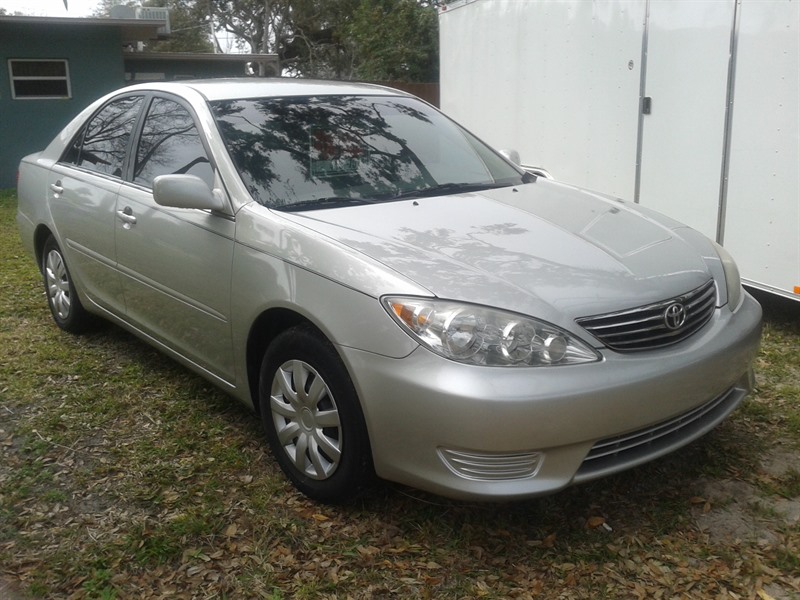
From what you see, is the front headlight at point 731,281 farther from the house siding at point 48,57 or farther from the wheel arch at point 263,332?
the house siding at point 48,57

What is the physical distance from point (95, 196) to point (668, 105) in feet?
13.2

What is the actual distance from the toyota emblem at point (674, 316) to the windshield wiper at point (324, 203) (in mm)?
1351

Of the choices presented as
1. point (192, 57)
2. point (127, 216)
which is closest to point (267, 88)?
point (127, 216)

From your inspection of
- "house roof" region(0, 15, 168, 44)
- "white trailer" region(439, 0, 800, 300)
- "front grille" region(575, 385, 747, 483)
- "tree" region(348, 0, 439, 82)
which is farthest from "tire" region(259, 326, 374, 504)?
"tree" region(348, 0, 439, 82)

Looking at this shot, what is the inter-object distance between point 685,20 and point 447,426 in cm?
436

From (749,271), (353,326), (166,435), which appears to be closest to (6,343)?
(166,435)

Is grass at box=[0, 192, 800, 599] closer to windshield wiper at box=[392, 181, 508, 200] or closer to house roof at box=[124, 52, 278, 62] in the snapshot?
windshield wiper at box=[392, 181, 508, 200]

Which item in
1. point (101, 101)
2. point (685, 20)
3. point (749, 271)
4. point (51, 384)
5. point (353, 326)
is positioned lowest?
point (51, 384)

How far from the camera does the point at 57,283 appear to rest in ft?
18.6

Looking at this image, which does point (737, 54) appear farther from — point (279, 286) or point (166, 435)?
point (166, 435)

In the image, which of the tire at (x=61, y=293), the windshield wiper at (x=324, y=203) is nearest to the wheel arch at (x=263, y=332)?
the windshield wiper at (x=324, y=203)

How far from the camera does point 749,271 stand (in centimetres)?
557

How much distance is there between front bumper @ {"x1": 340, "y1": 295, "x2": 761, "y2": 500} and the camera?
2.78m

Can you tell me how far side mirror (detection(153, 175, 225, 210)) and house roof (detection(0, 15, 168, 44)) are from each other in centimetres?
1495
